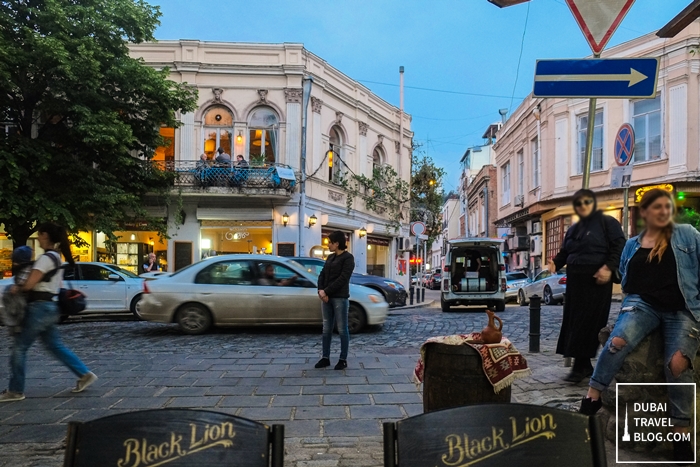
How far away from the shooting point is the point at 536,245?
4492 mm

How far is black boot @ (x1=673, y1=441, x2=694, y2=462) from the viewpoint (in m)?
3.39

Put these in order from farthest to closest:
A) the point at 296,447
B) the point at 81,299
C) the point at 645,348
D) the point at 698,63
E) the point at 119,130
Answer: the point at 698,63, the point at 119,130, the point at 81,299, the point at 296,447, the point at 645,348

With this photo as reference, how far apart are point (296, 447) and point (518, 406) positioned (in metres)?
2.59

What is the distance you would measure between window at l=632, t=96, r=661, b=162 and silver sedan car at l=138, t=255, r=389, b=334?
46.1 feet

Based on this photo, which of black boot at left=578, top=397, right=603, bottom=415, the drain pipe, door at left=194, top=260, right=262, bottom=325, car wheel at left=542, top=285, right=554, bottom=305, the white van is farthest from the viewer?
the drain pipe

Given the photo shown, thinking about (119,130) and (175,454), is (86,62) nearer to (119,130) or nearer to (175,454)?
(119,130)

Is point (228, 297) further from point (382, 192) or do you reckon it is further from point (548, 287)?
point (382, 192)

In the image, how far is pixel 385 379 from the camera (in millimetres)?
6266

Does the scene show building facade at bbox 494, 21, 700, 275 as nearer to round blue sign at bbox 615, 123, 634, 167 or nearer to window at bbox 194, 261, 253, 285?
round blue sign at bbox 615, 123, 634, 167

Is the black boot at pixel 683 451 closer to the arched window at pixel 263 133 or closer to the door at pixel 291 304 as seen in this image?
the door at pixel 291 304

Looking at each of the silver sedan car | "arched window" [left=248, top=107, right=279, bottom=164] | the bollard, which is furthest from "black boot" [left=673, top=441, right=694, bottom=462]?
"arched window" [left=248, top=107, right=279, bottom=164]

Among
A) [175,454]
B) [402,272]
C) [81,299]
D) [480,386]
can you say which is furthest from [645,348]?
[402,272]

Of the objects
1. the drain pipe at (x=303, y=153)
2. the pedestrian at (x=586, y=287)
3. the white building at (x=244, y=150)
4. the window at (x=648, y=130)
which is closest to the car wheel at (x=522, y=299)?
the window at (x=648, y=130)

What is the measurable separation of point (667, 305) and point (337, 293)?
4.00 metres
